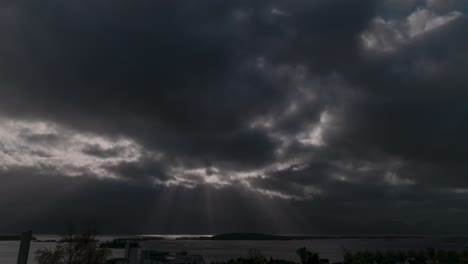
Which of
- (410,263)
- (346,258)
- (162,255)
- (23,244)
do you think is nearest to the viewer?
(23,244)

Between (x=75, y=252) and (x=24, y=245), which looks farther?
(x=75, y=252)

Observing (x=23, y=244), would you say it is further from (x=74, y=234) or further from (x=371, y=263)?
(x=371, y=263)

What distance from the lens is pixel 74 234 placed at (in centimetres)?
2389

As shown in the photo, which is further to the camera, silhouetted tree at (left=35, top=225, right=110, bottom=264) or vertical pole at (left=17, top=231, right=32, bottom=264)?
silhouetted tree at (left=35, top=225, right=110, bottom=264)

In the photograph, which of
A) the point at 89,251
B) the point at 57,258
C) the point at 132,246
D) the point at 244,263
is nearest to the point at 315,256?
the point at 244,263

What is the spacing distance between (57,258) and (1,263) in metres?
132

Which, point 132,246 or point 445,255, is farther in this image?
point 445,255

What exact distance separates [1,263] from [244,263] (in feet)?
448

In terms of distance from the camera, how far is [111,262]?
24.4 metres

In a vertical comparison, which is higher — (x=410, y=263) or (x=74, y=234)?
(x=74, y=234)

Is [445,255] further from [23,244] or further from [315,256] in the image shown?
[23,244]

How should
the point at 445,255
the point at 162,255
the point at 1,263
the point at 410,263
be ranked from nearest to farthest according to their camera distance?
1. the point at 445,255
2. the point at 410,263
3. the point at 162,255
4. the point at 1,263

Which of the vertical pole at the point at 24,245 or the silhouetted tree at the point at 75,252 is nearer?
the vertical pole at the point at 24,245

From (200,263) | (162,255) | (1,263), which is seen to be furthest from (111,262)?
(1,263)
